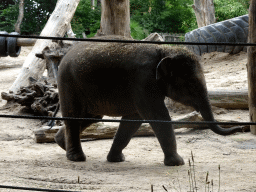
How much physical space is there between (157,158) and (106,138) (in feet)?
4.44

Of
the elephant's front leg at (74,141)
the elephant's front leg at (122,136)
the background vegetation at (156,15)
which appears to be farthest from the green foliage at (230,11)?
the elephant's front leg at (74,141)

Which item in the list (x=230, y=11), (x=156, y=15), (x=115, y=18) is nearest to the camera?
(x=115, y=18)

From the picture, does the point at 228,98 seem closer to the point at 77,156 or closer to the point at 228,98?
the point at 228,98

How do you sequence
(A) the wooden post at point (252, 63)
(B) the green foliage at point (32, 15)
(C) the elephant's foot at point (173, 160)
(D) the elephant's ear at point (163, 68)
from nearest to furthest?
(D) the elephant's ear at point (163, 68), (C) the elephant's foot at point (173, 160), (A) the wooden post at point (252, 63), (B) the green foliage at point (32, 15)

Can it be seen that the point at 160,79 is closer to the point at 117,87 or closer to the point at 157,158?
the point at 117,87

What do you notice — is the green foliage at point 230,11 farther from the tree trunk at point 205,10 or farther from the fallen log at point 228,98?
the fallen log at point 228,98

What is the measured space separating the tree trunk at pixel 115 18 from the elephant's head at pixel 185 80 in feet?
10.9

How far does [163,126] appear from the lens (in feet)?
12.8

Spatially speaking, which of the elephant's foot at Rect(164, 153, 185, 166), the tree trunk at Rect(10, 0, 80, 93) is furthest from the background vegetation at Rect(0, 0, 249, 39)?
the elephant's foot at Rect(164, 153, 185, 166)

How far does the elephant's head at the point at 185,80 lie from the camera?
12.3 ft

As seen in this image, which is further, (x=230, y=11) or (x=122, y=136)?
(x=230, y=11)

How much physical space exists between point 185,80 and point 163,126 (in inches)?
22.4

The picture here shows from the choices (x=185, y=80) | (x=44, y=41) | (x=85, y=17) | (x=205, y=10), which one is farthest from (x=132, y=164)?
(x=85, y=17)

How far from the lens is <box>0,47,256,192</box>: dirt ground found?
3.26m
